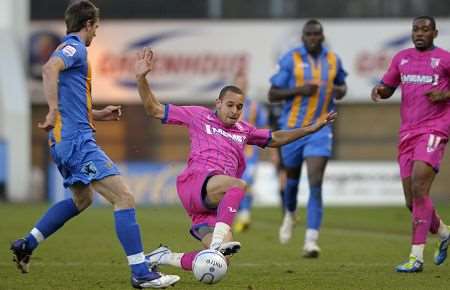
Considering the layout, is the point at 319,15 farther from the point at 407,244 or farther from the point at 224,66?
the point at 407,244

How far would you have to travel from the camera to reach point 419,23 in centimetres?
1089

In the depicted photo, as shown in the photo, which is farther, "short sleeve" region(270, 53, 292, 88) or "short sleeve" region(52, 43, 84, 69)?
"short sleeve" region(270, 53, 292, 88)

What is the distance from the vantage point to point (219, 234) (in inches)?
352

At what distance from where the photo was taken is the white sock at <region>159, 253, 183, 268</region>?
9531mm

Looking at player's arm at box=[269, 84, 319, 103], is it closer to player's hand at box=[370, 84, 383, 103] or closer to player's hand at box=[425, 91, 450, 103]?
player's hand at box=[370, 84, 383, 103]

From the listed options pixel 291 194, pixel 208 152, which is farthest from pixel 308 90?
pixel 208 152

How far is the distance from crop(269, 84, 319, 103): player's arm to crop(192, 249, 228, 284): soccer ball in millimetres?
4748

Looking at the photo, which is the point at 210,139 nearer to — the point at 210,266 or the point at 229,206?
the point at 229,206

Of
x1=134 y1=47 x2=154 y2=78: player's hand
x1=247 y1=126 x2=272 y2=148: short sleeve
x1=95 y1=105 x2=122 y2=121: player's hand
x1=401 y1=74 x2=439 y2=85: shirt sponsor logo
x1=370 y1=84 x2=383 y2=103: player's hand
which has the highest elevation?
x1=134 y1=47 x2=154 y2=78: player's hand

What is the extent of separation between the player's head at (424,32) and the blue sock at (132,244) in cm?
365

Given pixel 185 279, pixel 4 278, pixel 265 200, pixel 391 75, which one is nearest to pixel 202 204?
pixel 185 279

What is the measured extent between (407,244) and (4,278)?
6378 millimetres

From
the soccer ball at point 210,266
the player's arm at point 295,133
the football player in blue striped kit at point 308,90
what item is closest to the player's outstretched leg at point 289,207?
the football player in blue striped kit at point 308,90

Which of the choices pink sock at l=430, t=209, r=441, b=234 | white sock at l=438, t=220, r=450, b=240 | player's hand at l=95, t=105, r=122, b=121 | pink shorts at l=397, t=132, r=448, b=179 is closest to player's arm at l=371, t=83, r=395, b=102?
pink shorts at l=397, t=132, r=448, b=179
